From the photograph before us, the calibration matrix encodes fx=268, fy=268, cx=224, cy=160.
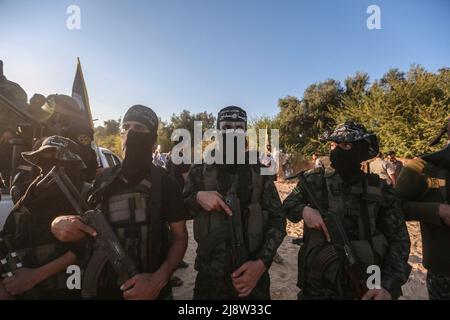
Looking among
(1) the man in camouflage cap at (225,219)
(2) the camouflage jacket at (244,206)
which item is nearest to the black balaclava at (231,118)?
(1) the man in camouflage cap at (225,219)

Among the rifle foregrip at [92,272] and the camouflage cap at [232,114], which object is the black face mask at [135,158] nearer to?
the rifle foregrip at [92,272]

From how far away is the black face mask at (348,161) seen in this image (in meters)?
2.04

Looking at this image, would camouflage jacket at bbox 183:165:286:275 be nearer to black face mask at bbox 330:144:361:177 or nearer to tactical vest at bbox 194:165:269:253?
tactical vest at bbox 194:165:269:253

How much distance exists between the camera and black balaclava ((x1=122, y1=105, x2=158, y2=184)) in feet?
6.23

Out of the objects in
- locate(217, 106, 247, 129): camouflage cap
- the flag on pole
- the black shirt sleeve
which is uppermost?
the flag on pole

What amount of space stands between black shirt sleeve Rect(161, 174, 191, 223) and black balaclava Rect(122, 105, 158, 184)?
188mm

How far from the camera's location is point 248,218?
2.02 meters

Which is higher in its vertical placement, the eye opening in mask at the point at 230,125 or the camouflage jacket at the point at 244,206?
the eye opening in mask at the point at 230,125

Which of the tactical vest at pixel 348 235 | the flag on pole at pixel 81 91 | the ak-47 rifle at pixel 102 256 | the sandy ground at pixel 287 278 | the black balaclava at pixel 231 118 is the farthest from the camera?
the flag on pole at pixel 81 91

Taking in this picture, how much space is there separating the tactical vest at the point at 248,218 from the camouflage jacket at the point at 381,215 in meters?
0.24

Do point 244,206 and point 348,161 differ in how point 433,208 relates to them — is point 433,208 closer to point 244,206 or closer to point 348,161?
point 348,161

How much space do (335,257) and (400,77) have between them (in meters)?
20.6

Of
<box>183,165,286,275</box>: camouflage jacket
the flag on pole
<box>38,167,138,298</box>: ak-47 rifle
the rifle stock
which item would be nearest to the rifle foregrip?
<box>38,167,138,298</box>: ak-47 rifle
